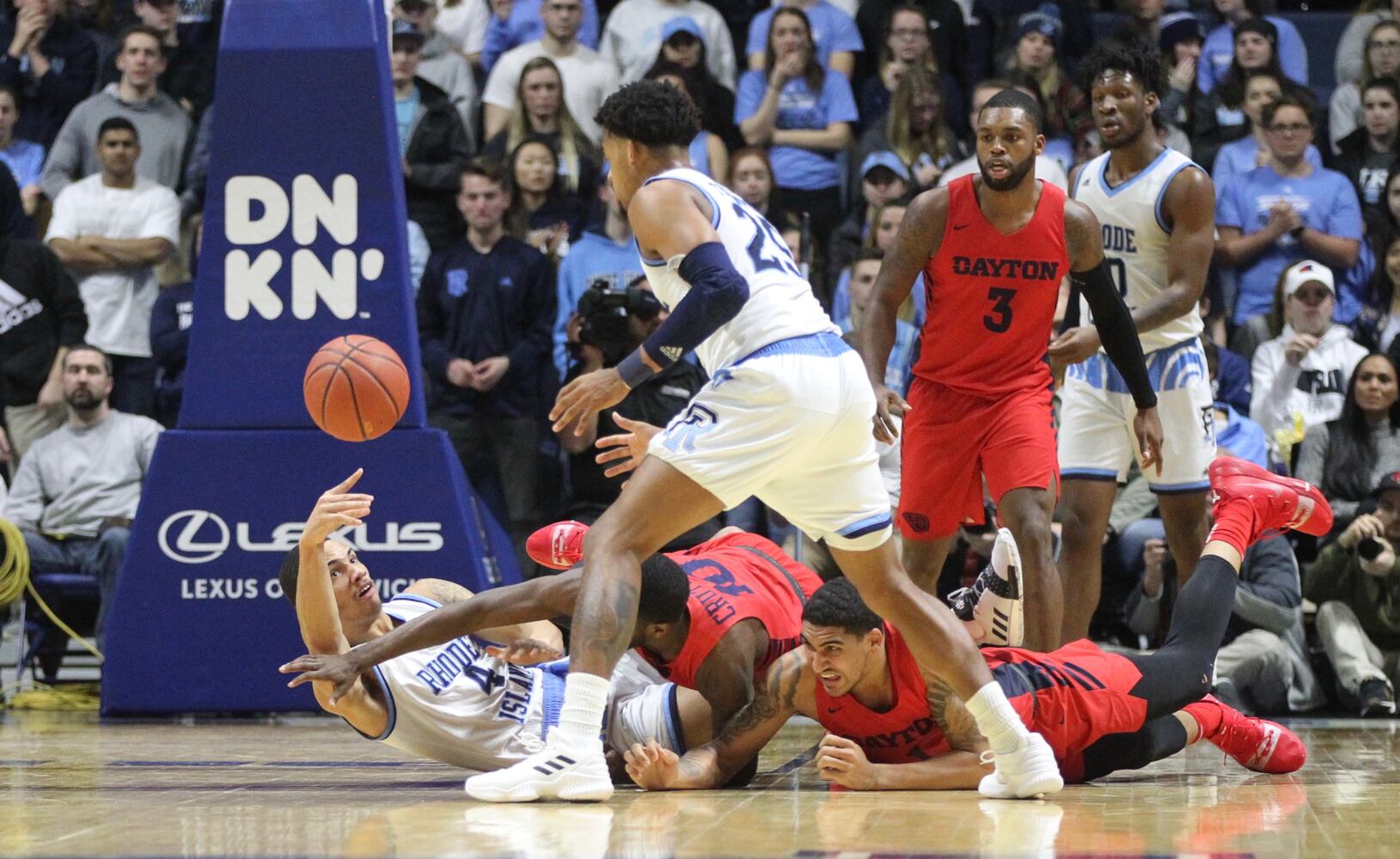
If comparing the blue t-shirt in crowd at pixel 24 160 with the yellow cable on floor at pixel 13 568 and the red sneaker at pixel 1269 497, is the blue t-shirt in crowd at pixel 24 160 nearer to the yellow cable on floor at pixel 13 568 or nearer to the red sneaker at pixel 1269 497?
the yellow cable on floor at pixel 13 568

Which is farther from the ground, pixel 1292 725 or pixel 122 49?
pixel 122 49

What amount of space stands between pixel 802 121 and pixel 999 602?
618cm

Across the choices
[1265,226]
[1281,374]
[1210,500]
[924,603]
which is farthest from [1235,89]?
[924,603]

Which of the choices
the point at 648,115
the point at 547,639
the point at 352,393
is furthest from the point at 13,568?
the point at 648,115

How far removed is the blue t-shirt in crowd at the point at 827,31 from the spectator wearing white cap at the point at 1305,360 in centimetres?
357

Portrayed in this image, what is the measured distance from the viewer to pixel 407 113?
37.7 ft

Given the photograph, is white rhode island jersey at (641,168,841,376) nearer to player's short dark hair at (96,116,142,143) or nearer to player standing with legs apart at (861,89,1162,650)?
player standing with legs apart at (861,89,1162,650)

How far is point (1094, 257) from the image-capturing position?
6.54 m

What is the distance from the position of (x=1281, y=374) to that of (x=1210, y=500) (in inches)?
60.5

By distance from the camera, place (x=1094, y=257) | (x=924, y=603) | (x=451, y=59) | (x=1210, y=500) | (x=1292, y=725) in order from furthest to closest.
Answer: (x=451, y=59)
(x=1210, y=500)
(x=1292, y=725)
(x=1094, y=257)
(x=924, y=603)

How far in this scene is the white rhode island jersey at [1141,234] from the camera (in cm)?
721

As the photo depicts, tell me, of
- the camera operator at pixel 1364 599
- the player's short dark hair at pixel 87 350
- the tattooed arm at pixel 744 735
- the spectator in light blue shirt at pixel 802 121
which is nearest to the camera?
the tattooed arm at pixel 744 735

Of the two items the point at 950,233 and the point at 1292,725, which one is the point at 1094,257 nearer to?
the point at 950,233

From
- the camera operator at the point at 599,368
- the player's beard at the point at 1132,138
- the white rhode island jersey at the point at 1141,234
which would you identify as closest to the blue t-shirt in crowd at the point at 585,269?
the camera operator at the point at 599,368
